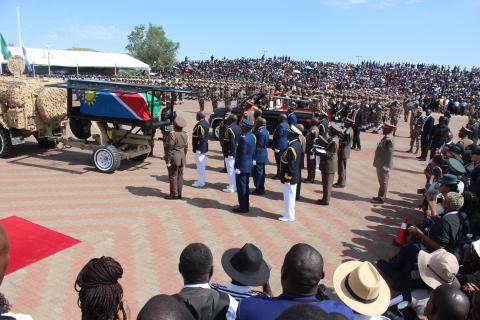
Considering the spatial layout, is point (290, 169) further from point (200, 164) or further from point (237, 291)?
point (237, 291)

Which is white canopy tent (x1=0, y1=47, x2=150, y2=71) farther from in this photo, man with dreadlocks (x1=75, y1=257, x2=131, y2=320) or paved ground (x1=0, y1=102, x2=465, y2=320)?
man with dreadlocks (x1=75, y1=257, x2=131, y2=320)

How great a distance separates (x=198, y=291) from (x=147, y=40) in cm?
8068

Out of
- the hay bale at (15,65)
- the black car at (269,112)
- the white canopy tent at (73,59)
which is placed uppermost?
the white canopy tent at (73,59)

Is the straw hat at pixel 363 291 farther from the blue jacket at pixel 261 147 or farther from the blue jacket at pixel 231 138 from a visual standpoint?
the blue jacket at pixel 231 138

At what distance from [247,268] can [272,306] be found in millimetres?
748

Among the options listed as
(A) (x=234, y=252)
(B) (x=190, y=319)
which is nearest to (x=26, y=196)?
(A) (x=234, y=252)

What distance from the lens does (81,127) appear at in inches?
428

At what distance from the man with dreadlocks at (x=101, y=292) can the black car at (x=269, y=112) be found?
39.5ft

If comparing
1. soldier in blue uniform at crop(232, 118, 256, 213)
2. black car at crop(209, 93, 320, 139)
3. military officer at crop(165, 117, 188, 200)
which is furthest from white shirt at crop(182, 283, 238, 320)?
black car at crop(209, 93, 320, 139)

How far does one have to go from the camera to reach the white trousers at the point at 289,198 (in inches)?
295

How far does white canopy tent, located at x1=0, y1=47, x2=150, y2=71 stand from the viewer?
38.9 meters

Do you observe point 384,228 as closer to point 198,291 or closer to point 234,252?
point 234,252

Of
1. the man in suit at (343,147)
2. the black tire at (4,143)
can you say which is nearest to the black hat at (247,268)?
the man in suit at (343,147)

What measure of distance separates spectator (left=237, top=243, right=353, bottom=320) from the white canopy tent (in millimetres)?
38978
